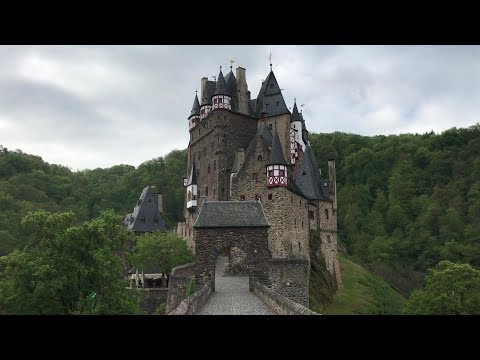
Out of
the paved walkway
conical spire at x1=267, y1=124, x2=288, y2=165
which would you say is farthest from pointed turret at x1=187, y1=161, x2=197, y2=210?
the paved walkway

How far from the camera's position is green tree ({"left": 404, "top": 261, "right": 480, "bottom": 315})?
3092 cm

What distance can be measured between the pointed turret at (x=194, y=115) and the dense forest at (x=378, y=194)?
18853mm

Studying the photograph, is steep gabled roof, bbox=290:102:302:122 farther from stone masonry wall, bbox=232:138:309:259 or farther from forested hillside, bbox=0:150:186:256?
forested hillside, bbox=0:150:186:256

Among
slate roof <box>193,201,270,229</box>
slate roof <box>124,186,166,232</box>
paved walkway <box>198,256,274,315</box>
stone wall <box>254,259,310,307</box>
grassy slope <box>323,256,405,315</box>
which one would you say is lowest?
grassy slope <box>323,256,405,315</box>

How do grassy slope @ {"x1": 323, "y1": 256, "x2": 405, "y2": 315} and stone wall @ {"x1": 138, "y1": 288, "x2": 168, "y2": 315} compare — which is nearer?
grassy slope @ {"x1": 323, "y1": 256, "x2": 405, "y2": 315}

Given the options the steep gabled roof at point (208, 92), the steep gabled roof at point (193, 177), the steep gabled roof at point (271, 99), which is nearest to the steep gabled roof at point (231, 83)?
the steep gabled roof at point (208, 92)

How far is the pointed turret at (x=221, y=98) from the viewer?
169 feet

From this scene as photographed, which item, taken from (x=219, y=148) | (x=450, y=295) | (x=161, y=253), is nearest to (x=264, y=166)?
(x=219, y=148)

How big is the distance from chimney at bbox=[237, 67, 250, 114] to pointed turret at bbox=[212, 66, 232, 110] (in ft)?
5.44

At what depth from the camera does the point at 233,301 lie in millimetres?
24609

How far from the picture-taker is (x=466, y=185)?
233 ft
